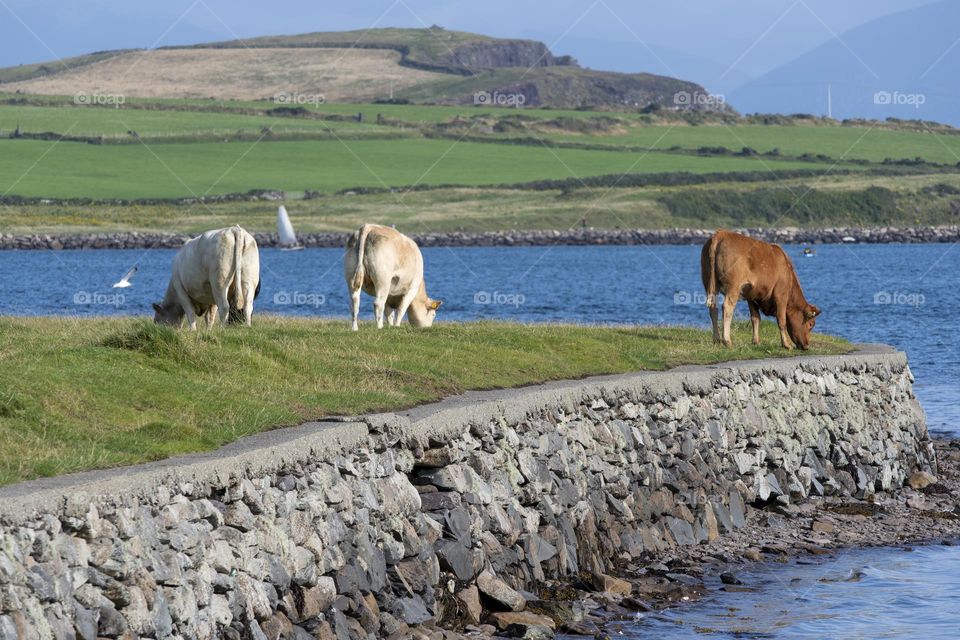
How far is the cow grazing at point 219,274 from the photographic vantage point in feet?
78.3

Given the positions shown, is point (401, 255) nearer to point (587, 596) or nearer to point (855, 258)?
point (587, 596)

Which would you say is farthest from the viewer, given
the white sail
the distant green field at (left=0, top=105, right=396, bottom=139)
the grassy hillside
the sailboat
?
the distant green field at (left=0, top=105, right=396, bottom=139)

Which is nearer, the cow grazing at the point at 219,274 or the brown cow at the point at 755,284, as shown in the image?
the cow grazing at the point at 219,274

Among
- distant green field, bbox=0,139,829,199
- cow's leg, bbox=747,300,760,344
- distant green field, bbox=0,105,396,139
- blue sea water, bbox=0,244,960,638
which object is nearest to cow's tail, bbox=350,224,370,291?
cow's leg, bbox=747,300,760,344

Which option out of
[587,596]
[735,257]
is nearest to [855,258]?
[735,257]

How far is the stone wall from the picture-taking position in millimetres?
10695

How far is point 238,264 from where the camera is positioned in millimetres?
23797

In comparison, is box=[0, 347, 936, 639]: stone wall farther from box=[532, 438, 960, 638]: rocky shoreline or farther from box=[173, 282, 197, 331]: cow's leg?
box=[173, 282, 197, 331]: cow's leg

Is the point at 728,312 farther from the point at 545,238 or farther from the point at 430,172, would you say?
the point at 430,172

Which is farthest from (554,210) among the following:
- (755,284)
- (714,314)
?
(714,314)

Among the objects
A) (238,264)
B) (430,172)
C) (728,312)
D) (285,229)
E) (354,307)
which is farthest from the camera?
(430,172)

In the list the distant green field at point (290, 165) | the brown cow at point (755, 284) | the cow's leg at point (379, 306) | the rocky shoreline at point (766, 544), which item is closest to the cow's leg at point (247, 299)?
the cow's leg at point (379, 306)

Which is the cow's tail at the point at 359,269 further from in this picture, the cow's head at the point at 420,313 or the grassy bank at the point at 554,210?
the grassy bank at the point at 554,210

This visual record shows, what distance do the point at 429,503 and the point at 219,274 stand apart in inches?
385
